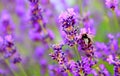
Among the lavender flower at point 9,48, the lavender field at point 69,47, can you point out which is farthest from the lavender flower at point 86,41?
the lavender flower at point 9,48

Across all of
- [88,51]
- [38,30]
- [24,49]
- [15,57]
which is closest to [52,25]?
[24,49]

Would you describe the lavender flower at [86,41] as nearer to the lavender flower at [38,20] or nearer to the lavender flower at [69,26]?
the lavender flower at [69,26]

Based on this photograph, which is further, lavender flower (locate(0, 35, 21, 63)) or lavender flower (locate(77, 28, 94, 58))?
lavender flower (locate(0, 35, 21, 63))

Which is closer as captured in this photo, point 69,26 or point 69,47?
point 69,26

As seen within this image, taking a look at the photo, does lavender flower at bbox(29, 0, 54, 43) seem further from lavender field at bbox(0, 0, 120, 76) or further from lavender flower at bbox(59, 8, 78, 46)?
lavender flower at bbox(59, 8, 78, 46)

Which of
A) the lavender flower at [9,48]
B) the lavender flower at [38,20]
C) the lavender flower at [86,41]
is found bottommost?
the lavender flower at [86,41]

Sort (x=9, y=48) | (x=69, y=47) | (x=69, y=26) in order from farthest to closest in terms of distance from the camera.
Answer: (x=69, y=47)
(x=9, y=48)
(x=69, y=26)

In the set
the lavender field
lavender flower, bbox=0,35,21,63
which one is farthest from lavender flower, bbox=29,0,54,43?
lavender flower, bbox=0,35,21,63

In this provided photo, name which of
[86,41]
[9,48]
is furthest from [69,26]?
[9,48]

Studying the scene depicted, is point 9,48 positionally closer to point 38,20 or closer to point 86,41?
point 38,20

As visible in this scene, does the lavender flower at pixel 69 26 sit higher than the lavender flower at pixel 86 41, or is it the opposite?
the lavender flower at pixel 69 26

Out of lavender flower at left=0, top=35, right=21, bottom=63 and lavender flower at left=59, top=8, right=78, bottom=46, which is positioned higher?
lavender flower at left=0, top=35, right=21, bottom=63

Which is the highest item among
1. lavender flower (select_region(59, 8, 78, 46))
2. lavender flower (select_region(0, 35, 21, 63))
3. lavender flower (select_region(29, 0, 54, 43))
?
lavender flower (select_region(29, 0, 54, 43))
